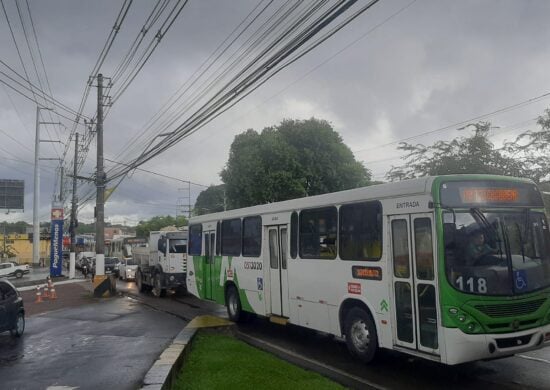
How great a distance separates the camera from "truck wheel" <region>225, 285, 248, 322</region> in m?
14.1

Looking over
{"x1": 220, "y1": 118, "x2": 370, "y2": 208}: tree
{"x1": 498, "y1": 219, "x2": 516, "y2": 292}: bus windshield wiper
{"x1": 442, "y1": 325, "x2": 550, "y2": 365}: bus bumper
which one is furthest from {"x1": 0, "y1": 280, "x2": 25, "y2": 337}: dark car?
{"x1": 220, "y1": 118, "x2": 370, "y2": 208}: tree

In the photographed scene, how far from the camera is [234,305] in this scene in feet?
47.2

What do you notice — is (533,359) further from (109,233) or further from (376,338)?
(109,233)

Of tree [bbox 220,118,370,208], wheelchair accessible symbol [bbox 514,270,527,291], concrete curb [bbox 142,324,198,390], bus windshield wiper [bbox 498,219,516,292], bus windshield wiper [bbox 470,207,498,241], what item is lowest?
concrete curb [bbox 142,324,198,390]

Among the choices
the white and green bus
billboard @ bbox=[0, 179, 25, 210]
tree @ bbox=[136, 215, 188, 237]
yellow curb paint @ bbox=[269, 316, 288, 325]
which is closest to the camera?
the white and green bus

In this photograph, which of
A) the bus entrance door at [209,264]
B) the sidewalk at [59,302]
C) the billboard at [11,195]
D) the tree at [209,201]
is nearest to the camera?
the bus entrance door at [209,264]

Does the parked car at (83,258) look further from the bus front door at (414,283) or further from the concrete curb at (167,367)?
the bus front door at (414,283)

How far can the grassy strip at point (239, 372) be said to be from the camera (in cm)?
731

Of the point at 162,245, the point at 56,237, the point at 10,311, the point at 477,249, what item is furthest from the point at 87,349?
the point at 56,237

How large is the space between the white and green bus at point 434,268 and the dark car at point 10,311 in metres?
6.98

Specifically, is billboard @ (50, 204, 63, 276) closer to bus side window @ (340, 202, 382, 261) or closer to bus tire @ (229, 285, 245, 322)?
bus tire @ (229, 285, 245, 322)

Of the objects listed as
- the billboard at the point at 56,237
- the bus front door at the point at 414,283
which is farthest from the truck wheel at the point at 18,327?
the billboard at the point at 56,237

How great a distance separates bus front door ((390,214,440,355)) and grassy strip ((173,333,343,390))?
1.46 metres

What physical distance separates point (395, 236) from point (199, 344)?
14.1 ft
